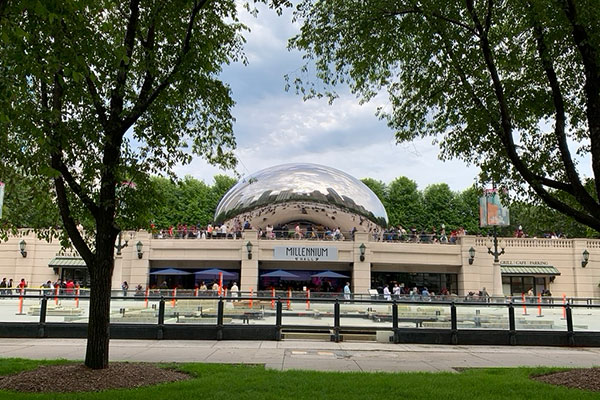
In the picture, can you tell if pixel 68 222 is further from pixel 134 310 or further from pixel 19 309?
pixel 19 309

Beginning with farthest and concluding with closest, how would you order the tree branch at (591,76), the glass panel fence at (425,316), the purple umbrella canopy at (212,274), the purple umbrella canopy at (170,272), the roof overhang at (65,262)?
the roof overhang at (65,262) → the purple umbrella canopy at (170,272) → the purple umbrella canopy at (212,274) → the glass panel fence at (425,316) → the tree branch at (591,76)

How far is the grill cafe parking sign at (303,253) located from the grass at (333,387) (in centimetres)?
3021

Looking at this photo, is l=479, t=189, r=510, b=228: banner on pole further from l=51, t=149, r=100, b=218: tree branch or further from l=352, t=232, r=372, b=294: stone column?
l=51, t=149, r=100, b=218: tree branch

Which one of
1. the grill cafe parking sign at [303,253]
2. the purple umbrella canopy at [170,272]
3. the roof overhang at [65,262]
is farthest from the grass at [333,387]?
the roof overhang at [65,262]

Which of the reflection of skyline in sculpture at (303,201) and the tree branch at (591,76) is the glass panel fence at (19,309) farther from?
the reflection of skyline in sculpture at (303,201)

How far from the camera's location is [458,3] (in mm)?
9953

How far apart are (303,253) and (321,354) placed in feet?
91.0

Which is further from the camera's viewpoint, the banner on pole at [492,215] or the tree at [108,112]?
the banner on pole at [492,215]

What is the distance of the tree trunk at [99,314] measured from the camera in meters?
8.70

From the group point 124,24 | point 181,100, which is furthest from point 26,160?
point 124,24

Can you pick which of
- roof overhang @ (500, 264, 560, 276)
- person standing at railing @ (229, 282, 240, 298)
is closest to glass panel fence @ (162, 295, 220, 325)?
person standing at railing @ (229, 282, 240, 298)

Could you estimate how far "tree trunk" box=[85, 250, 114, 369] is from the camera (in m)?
8.70

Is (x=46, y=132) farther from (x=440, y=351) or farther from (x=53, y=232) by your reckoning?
(x=440, y=351)

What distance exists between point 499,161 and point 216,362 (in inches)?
282
